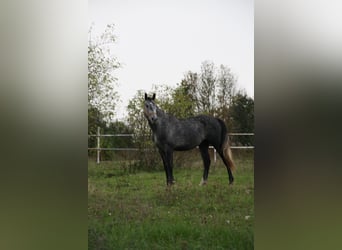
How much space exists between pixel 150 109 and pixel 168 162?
59 centimetres

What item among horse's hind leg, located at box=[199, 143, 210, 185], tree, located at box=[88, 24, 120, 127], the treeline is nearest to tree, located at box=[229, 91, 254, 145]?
the treeline

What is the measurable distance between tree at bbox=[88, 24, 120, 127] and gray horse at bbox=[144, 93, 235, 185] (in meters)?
0.38

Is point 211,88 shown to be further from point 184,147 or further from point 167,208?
point 167,208

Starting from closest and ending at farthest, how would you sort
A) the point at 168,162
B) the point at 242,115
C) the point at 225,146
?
the point at 242,115
the point at 225,146
the point at 168,162

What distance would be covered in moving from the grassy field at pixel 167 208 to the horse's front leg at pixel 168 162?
0.18ft

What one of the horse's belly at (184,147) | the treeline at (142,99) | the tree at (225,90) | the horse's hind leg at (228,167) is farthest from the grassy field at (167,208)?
the tree at (225,90)

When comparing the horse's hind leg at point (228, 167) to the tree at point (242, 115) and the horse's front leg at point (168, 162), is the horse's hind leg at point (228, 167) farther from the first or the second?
the horse's front leg at point (168, 162)

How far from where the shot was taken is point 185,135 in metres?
4.54

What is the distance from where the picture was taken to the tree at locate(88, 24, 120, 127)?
4.47 m

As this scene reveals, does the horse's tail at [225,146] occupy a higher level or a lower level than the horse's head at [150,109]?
lower

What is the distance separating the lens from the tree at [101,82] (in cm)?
447

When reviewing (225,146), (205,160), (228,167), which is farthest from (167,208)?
(225,146)
